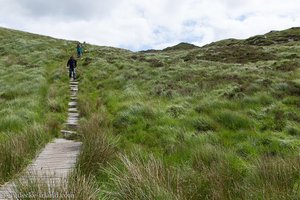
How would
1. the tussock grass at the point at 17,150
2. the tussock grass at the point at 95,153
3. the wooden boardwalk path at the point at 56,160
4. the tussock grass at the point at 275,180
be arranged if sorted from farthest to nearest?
Result: 1. the tussock grass at the point at 95,153
2. the tussock grass at the point at 17,150
3. the wooden boardwalk path at the point at 56,160
4. the tussock grass at the point at 275,180

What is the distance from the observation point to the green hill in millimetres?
6289

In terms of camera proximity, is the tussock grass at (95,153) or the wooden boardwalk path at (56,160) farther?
the tussock grass at (95,153)

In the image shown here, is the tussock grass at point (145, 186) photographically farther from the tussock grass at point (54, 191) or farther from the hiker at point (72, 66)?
the hiker at point (72, 66)

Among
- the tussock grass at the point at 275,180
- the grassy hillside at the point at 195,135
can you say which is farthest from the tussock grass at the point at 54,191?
the tussock grass at the point at 275,180

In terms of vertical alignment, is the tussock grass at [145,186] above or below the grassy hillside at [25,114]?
above

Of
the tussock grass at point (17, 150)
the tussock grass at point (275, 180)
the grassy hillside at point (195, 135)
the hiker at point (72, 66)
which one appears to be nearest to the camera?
the tussock grass at point (275, 180)

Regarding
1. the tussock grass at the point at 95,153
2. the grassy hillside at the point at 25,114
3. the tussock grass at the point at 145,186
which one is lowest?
the grassy hillside at the point at 25,114

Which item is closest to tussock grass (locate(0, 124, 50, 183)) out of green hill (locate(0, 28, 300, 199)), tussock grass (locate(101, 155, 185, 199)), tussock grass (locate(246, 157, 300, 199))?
green hill (locate(0, 28, 300, 199))

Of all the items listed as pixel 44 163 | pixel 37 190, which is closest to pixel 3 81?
pixel 44 163

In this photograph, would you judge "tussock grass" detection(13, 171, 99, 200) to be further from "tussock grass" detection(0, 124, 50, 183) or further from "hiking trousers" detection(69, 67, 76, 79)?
"hiking trousers" detection(69, 67, 76, 79)

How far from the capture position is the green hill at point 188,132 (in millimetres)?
6289

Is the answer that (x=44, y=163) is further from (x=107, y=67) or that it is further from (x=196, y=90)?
(x=107, y=67)

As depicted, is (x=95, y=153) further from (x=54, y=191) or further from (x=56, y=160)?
(x=54, y=191)

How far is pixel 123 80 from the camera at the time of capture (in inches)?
971
